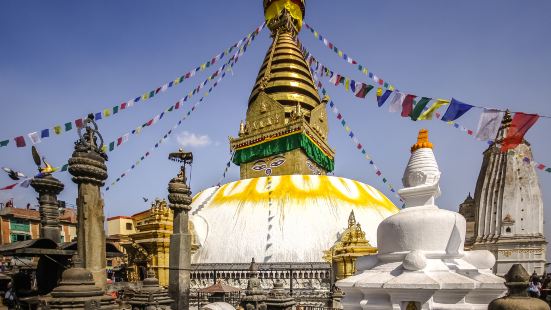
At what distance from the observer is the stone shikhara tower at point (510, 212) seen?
68.5 ft

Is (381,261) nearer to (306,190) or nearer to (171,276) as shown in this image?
(171,276)

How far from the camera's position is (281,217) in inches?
783

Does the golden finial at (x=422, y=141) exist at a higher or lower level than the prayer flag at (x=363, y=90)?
lower

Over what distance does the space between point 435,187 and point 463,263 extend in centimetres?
140

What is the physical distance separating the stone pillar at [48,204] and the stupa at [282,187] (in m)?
10.4

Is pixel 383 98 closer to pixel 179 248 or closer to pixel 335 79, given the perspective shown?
pixel 335 79

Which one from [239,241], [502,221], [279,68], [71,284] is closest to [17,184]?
[71,284]

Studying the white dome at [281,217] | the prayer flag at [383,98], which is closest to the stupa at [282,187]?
the white dome at [281,217]

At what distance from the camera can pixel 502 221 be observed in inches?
867

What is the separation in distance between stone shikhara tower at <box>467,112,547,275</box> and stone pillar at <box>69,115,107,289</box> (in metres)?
20.4

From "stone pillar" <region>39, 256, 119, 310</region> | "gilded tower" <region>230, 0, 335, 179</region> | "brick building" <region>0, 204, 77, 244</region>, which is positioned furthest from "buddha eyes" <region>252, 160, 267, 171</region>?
"stone pillar" <region>39, 256, 119, 310</region>

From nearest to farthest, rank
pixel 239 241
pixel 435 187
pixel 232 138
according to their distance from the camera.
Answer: pixel 435 187
pixel 239 241
pixel 232 138

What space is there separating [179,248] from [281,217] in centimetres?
1007

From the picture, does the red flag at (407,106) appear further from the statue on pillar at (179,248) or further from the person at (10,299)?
the person at (10,299)
